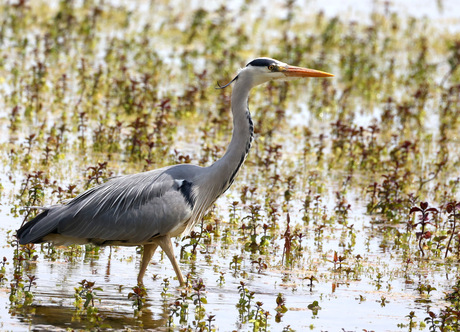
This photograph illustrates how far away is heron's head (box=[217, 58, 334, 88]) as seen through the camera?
7566mm

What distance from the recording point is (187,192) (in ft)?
23.5

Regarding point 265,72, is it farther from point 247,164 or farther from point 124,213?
point 247,164

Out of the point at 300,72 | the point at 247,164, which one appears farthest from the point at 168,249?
the point at 247,164

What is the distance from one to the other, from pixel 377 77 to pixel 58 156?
8.69 metres

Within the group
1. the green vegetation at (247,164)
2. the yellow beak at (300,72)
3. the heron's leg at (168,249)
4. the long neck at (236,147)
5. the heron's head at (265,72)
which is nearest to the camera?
the green vegetation at (247,164)

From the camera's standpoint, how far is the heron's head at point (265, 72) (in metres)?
7.57

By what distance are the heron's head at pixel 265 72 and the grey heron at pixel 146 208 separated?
0.17m

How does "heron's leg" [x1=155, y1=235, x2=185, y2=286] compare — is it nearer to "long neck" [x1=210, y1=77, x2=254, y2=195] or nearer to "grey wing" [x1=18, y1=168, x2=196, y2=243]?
"grey wing" [x1=18, y1=168, x2=196, y2=243]

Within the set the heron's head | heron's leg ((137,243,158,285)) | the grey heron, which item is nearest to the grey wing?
the grey heron

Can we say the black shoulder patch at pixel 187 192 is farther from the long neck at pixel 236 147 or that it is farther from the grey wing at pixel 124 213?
the long neck at pixel 236 147

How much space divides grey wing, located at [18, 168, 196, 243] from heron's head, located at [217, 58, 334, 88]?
1.16 m

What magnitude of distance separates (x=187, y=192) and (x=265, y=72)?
4.42 feet

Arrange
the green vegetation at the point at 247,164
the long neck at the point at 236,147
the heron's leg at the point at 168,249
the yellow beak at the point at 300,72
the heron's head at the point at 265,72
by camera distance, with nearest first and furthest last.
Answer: the green vegetation at the point at 247,164, the heron's leg at the point at 168,249, the long neck at the point at 236,147, the heron's head at the point at 265,72, the yellow beak at the point at 300,72

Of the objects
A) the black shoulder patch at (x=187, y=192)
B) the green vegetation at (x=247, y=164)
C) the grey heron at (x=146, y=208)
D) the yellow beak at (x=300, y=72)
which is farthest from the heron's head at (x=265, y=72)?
the green vegetation at (x=247, y=164)
